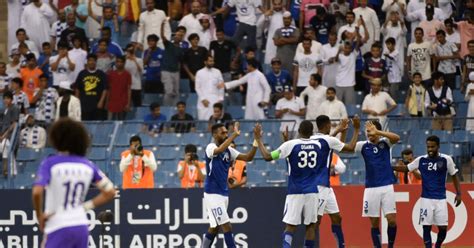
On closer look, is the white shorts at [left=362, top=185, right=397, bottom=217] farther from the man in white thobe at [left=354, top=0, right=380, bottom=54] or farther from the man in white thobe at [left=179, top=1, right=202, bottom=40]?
the man in white thobe at [left=179, top=1, right=202, bottom=40]

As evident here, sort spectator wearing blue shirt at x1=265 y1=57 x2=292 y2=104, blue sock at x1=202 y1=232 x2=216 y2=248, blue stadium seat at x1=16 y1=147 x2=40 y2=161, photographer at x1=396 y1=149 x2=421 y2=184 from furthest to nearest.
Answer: spectator wearing blue shirt at x1=265 y1=57 x2=292 y2=104 → blue stadium seat at x1=16 y1=147 x2=40 y2=161 → photographer at x1=396 y1=149 x2=421 y2=184 → blue sock at x1=202 y1=232 x2=216 y2=248

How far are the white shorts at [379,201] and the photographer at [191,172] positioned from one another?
3.54 m

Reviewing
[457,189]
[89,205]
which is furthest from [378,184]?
[89,205]

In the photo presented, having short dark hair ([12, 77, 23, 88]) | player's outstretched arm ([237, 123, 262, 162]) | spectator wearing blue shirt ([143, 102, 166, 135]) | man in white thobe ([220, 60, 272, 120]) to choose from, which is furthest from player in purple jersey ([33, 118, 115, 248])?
short dark hair ([12, 77, 23, 88])

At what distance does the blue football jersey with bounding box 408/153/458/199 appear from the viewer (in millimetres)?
21891

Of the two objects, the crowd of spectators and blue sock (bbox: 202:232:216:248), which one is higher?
the crowd of spectators

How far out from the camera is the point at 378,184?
22.0m

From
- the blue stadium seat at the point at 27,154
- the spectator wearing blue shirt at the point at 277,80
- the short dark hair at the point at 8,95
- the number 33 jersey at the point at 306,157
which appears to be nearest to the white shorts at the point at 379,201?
the number 33 jersey at the point at 306,157

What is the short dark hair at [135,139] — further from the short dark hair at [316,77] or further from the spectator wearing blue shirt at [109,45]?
the spectator wearing blue shirt at [109,45]

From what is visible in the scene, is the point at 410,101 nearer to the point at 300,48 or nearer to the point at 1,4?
the point at 300,48

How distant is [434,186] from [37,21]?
1123 centimetres

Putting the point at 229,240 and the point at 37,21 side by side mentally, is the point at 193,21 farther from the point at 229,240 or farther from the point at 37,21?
the point at 229,240

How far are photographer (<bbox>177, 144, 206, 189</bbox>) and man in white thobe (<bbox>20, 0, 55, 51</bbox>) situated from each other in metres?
6.78

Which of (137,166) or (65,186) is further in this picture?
(137,166)
